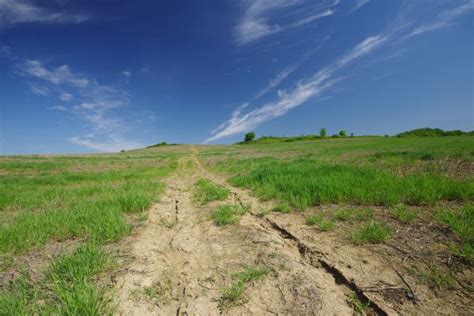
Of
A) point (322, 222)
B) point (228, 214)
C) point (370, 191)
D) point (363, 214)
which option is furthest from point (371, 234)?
point (228, 214)

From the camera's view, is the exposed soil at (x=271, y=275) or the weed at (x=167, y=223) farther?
the weed at (x=167, y=223)

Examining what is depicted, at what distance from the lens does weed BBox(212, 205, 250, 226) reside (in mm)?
4434

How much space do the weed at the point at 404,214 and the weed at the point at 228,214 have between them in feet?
10.0

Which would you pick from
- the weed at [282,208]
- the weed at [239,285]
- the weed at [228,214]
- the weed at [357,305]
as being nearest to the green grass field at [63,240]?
the weed at [239,285]

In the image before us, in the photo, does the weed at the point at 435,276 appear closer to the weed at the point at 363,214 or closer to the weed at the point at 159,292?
the weed at the point at 363,214

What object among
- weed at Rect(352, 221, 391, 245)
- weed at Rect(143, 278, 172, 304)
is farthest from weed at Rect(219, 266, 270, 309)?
weed at Rect(352, 221, 391, 245)

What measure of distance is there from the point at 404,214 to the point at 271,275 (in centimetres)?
310

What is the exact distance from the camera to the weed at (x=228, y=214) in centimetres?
443

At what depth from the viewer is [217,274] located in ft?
8.68

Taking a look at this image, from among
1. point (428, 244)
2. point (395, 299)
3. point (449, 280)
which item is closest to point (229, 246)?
point (395, 299)

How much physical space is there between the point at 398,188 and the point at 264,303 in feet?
16.5

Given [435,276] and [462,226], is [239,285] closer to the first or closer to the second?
[435,276]

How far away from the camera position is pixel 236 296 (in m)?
2.20

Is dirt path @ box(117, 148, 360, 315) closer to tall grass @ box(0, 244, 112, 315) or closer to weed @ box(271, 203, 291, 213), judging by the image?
tall grass @ box(0, 244, 112, 315)
